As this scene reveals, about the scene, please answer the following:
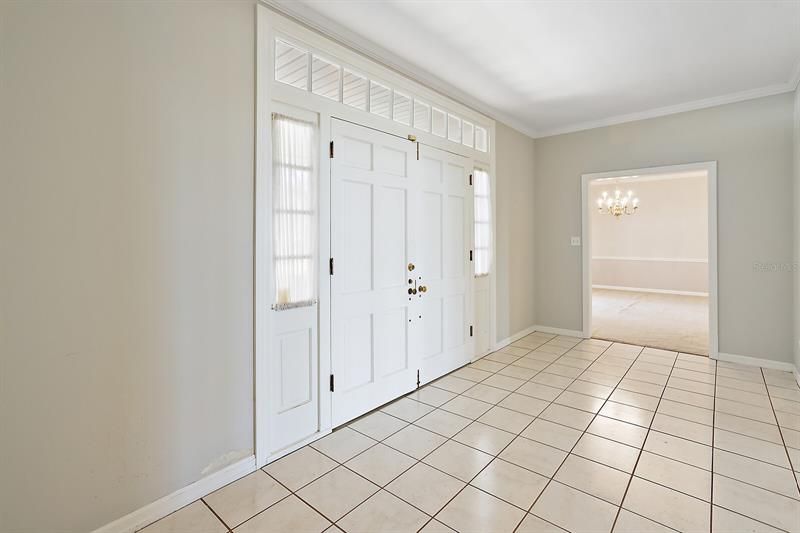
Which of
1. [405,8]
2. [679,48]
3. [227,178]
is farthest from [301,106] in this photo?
[679,48]

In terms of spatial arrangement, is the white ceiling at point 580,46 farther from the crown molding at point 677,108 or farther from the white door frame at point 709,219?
the white door frame at point 709,219

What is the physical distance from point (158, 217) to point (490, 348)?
12.9 ft

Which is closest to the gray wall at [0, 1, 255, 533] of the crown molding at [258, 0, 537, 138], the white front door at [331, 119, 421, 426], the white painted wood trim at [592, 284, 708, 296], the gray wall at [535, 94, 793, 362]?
the crown molding at [258, 0, 537, 138]

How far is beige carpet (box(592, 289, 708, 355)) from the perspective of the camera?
17.2ft

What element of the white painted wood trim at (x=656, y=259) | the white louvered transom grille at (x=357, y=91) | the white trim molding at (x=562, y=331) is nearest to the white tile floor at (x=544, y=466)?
the white trim molding at (x=562, y=331)

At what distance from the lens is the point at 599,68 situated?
11.9 feet

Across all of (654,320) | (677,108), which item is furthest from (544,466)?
(654,320)

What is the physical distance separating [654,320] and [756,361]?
7.97ft

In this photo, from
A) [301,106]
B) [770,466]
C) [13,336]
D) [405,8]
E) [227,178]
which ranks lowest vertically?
[770,466]

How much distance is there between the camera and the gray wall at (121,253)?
156 centimetres

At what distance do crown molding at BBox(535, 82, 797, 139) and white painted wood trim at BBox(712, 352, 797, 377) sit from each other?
2.87 metres

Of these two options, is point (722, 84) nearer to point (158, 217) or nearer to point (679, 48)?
point (679, 48)

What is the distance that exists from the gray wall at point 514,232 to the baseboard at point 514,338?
52 millimetres

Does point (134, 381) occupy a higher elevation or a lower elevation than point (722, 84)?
lower
